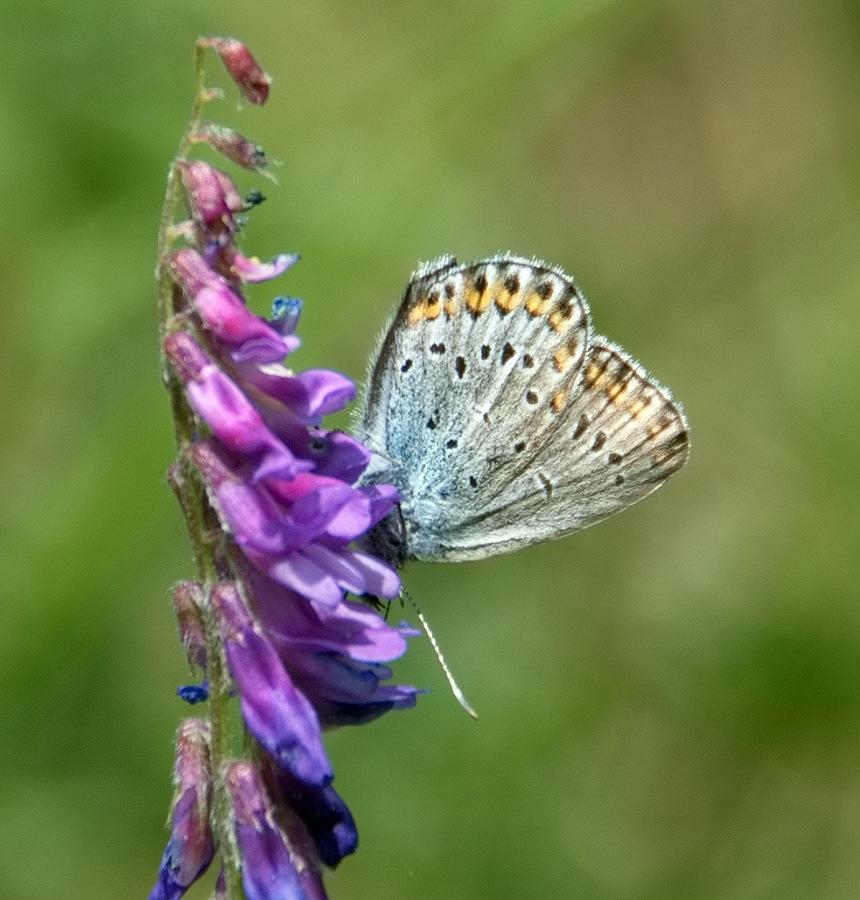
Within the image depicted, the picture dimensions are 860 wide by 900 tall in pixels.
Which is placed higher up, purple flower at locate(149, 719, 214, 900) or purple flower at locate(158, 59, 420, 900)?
purple flower at locate(158, 59, 420, 900)

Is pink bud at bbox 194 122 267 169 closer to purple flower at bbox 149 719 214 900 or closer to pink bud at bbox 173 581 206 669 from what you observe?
pink bud at bbox 173 581 206 669

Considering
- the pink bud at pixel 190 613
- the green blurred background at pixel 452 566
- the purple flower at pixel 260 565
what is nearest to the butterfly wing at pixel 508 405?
the purple flower at pixel 260 565

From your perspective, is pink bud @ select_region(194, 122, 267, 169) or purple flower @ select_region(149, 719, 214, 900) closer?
pink bud @ select_region(194, 122, 267, 169)

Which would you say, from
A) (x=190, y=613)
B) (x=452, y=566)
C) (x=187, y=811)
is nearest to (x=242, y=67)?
(x=190, y=613)

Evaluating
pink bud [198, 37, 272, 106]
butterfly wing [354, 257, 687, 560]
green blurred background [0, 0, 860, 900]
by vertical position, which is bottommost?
green blurred background [0, 0, 860, 900]

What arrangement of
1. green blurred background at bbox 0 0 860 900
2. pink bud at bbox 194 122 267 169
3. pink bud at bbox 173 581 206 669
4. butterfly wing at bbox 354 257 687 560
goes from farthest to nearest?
1. green blurred background at bbox 0 0 860 900
2. butterfly wing at bbox 354 257 687 560
3. pink bud at bbox 173 581 206 669
4. pink bud at bbox 194 122 267 169

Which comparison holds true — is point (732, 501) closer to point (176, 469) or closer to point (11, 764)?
point (11, 764)

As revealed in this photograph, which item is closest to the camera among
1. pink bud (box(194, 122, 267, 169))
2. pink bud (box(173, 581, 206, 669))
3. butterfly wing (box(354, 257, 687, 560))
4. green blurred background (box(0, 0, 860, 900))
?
pink bud (box(194, 122, 267, 169))

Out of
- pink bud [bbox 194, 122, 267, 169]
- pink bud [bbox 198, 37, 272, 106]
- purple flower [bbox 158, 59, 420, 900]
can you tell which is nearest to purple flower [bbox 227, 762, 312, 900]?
purple flower [bbox 158, 59, 420, 900]
